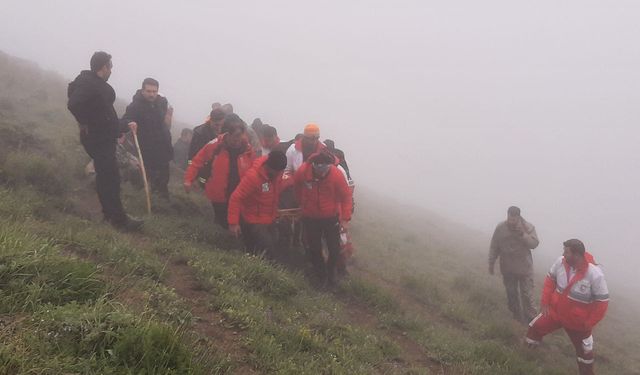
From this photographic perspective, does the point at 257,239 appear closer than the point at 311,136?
Yes

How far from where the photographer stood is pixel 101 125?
7480mm

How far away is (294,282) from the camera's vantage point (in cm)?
771

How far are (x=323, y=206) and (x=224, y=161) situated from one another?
80.6 inches

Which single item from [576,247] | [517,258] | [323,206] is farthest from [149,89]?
[517,258]

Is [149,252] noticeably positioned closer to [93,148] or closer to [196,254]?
[196,254]

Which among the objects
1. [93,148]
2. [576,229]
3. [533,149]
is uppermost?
[533,149]

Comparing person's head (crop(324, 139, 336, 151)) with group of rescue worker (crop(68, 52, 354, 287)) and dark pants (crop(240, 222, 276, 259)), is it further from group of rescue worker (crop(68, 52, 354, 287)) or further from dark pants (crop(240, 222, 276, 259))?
dark pants (crop(240, 222, 276, 259))

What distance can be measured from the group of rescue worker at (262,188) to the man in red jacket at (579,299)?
15 millimetres

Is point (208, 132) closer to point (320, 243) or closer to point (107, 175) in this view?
point (107, 175)

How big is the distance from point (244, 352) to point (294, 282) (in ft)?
9.16

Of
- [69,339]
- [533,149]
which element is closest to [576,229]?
[533,149]

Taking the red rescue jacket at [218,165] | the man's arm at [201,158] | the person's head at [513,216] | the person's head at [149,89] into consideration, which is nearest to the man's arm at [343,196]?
the red rescue jacket at [218,165]

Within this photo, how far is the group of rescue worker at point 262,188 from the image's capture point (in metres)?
7.55

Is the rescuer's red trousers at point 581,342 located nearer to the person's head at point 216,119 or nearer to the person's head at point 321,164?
the person's head at point 321,164
